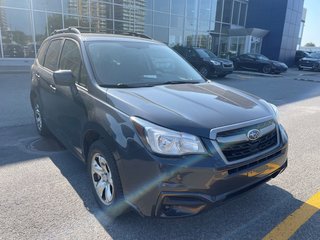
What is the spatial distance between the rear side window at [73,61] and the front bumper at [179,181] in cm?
134

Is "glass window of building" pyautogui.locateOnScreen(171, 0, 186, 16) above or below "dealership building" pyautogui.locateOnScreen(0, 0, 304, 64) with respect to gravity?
above

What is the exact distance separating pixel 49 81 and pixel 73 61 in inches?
30.4

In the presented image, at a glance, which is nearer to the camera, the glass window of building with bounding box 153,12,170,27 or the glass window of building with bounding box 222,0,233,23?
the glass window of building with bounding box 153,12,170,27

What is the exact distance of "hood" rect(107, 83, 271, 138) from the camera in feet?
7.86

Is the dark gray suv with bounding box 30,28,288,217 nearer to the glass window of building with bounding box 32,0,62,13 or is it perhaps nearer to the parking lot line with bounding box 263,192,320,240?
the parking lot line with bounding box 263,192,320,240

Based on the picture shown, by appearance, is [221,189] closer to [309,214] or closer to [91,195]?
[309,214]

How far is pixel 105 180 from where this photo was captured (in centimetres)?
293

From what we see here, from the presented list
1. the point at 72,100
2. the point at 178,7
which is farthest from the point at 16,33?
the point at 72,100

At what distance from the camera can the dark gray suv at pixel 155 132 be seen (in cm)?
229

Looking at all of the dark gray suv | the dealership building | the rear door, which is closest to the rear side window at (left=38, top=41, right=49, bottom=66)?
the rear door

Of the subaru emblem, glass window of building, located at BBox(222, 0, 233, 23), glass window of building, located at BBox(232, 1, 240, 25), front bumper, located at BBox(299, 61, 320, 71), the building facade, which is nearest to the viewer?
the subaru emblem

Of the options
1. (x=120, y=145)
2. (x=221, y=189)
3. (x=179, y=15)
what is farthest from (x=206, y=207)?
(x=179, y=15)

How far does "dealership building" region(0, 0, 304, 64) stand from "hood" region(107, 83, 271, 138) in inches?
456

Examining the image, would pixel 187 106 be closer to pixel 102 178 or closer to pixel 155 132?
pixel 155 132
